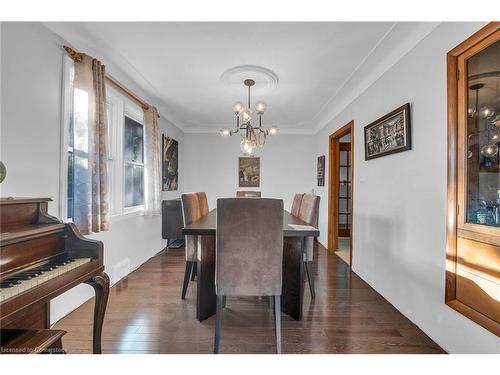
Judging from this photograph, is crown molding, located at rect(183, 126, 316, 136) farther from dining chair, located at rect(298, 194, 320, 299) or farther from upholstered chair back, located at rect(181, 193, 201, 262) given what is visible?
upholstered chair back, located at rect(181, 193, 201, 262)

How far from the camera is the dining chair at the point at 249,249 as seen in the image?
1.58 m

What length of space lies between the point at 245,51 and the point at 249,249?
189 centimetres

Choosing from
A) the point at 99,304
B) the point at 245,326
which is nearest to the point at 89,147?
the point at 99,304

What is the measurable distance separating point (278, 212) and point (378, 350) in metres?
1.23

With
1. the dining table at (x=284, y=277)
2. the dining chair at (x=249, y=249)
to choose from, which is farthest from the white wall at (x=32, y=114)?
the dining chair at (x=249, y=249)

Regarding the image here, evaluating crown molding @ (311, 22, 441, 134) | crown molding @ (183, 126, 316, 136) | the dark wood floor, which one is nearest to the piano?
the dark wood floor

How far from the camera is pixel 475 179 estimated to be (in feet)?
5.09

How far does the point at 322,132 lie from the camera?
504cm

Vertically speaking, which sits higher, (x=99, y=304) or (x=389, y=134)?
(x=389, y=134)

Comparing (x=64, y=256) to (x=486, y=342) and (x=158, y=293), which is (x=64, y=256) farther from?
(x=486, y=342)

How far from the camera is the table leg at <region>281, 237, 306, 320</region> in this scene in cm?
210

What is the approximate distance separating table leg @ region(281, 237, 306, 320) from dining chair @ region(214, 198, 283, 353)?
1.74ft

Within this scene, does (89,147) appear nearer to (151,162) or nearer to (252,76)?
(151,162)
